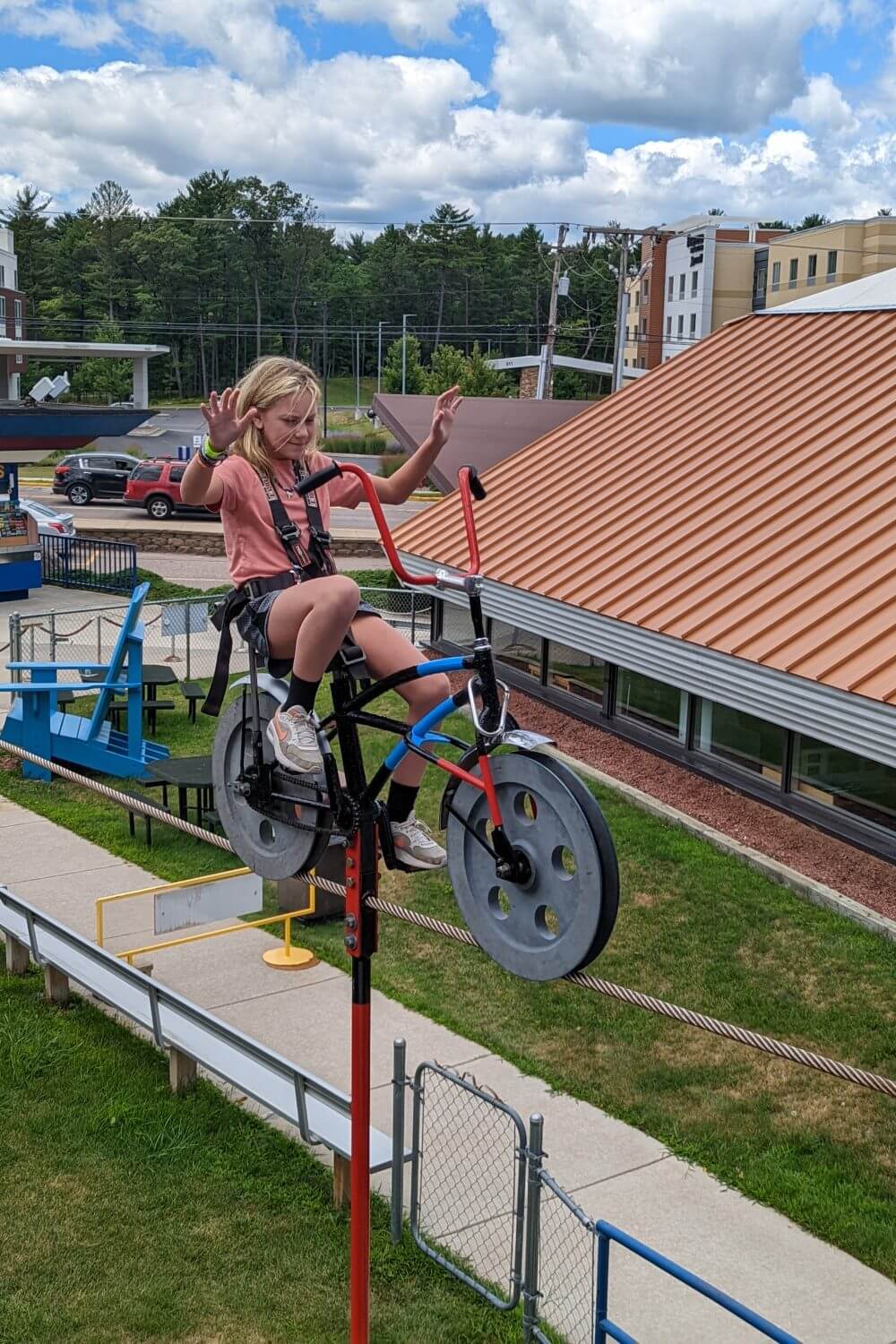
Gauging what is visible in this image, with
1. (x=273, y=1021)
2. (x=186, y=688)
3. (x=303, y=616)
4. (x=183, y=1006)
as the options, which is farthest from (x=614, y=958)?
(x=186, y=688)

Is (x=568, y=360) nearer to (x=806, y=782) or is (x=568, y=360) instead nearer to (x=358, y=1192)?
(x=806, y=782)

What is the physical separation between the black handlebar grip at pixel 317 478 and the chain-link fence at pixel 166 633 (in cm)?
1529

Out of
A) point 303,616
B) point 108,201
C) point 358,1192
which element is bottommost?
point 358,1192

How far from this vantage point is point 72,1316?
7.07 m

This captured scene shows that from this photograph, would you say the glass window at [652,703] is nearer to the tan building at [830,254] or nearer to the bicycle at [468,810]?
the bicycle at [468,810]

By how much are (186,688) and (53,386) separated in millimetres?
13009

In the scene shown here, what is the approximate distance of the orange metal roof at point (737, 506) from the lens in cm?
1232

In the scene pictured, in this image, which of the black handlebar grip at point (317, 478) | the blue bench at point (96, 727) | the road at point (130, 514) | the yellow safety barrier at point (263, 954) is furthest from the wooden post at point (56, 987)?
the road at point (130, 514)

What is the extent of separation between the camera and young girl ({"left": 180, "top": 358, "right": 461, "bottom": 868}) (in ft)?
14.6

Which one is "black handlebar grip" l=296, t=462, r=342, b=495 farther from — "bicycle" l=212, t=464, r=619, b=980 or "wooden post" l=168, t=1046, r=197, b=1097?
"wooden post" l=168, t=1046, r=197, b=1097

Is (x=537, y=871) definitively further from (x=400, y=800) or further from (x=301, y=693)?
(x=301, y=693)

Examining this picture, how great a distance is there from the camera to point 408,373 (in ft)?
267

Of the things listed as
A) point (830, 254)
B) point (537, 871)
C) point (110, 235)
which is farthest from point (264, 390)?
point (110, 235)

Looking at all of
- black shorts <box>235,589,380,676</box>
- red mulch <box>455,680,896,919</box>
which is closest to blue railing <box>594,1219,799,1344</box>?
black shorts <box>235,589,380,676</box>
